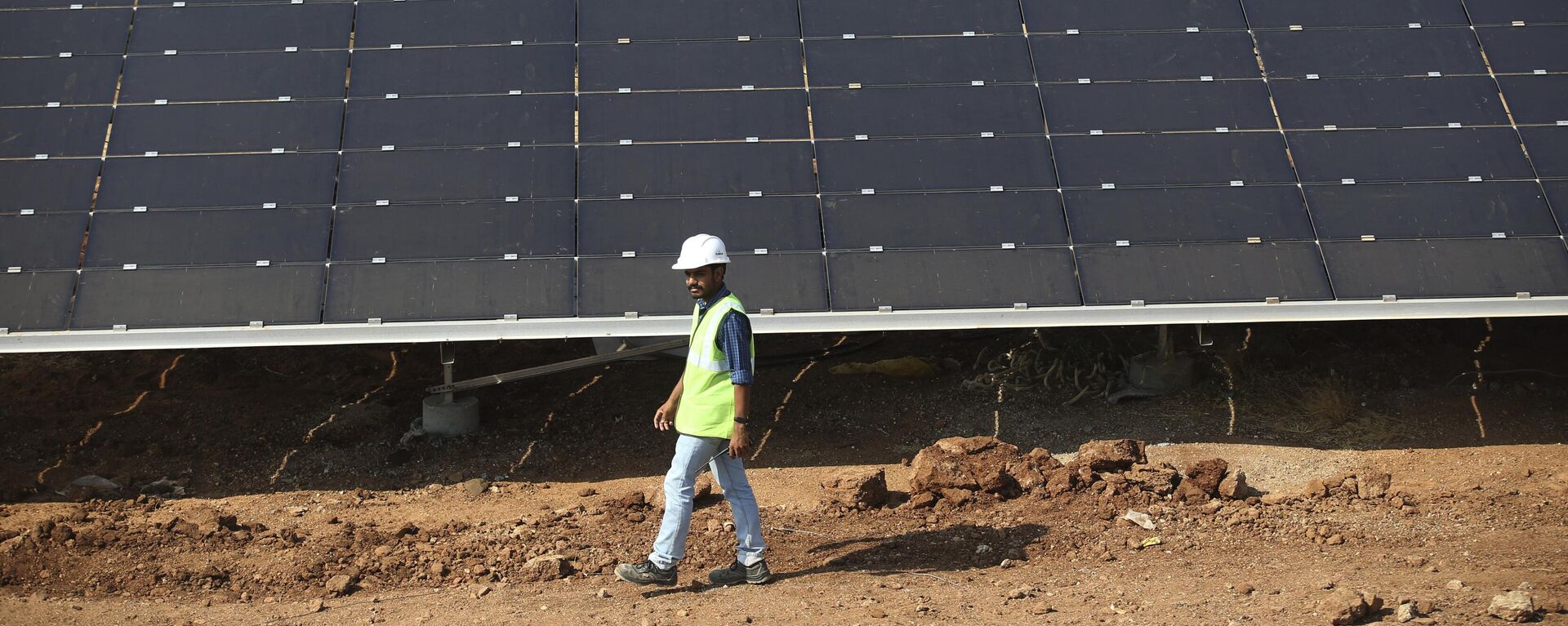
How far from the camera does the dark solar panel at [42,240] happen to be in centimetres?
898

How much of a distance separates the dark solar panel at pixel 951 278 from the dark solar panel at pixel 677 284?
0.20 meters

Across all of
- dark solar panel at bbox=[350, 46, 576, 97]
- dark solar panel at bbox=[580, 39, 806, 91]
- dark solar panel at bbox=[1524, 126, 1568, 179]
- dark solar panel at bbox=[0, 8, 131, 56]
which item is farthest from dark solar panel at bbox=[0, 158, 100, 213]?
dark solar panel at bbox=[1524, 126, 1568, 179]

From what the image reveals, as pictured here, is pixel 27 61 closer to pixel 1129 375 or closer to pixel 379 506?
pixel 379 506

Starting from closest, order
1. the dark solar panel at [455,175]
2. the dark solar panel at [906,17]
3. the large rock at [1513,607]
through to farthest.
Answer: the large rock at [1513,607], the dark solar panel at [455,175], the dark solar panel at [906,17]

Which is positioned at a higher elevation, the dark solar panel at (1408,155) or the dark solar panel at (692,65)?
the dark solar panel at (692,65)

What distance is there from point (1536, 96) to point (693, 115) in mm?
6539

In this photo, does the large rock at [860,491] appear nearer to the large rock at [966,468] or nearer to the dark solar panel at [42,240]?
the large rock at [966,468]

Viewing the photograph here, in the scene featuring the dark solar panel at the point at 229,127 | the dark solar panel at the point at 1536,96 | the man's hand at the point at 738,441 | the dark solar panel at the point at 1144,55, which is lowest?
the man's hand at the point at 738,441

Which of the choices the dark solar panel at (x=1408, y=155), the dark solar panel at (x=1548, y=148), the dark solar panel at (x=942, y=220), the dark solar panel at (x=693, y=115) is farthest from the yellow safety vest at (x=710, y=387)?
the dark solar panel at (x=1548, y=148)

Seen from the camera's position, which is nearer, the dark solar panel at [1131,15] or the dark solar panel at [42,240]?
the dark solar panel at [42,240]

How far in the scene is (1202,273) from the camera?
360 inches

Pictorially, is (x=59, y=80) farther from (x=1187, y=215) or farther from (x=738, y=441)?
(x=1187, y=215)

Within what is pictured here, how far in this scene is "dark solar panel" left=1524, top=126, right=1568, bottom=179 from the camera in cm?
972

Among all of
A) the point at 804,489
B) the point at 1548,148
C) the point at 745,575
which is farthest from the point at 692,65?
the point at 1548,148
